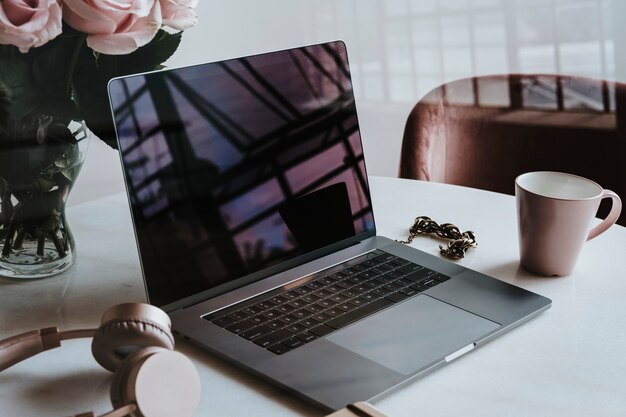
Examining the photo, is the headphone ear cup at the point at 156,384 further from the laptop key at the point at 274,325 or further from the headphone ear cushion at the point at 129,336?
the laptop key at the point at 274,325

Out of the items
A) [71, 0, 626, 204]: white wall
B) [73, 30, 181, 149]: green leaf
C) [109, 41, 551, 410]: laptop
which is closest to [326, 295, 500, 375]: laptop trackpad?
[109, 41, 551, 410]: laptop

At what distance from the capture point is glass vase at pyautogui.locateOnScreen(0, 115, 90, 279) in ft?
2.97

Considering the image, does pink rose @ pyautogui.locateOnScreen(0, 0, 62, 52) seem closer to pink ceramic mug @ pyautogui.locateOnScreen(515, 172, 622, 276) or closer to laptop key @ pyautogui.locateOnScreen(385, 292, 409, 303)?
laptop key @ pyautogui.locateOnScreen(385, 292, 409, 303)

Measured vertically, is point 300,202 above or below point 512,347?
above

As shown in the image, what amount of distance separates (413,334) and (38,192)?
18.9 inches

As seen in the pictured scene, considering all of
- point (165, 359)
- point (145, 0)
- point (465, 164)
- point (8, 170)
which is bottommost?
point (465, 164)

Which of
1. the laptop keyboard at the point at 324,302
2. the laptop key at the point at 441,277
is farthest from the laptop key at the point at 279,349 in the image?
the laptop key at the point at 441,277

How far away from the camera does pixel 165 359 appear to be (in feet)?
1.98

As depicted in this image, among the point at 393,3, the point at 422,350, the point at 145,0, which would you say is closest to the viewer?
the point at 422,350

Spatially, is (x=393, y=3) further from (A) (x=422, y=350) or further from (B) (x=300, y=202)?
(A) (x=422, y=350)

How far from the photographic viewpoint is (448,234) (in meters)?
1.03

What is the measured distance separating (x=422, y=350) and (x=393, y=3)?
5.51ft

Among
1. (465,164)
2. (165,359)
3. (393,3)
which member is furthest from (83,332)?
(393,3)

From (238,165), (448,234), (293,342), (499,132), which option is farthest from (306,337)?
(499,132)
